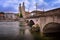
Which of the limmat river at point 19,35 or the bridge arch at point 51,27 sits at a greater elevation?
the bridge arch at point 51,27

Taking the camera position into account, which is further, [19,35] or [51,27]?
[51,27]

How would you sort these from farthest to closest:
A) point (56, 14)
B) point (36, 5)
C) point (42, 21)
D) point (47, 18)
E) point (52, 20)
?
point (36, 5), point (42, 21), point (47, 18), point (52, 20), point (56, 14)

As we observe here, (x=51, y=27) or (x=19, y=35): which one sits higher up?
(x=51, y=27)

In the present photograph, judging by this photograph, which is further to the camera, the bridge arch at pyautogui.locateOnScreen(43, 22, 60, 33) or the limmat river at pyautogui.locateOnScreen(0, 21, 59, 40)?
the bridge arch at pyautogui.locateOnScreen(43, 22, 60, 33)

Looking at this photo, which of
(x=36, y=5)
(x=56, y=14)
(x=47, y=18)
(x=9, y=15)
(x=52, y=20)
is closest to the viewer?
(x=56, y=14)

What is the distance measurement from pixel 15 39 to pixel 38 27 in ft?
22.9

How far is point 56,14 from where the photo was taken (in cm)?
1472

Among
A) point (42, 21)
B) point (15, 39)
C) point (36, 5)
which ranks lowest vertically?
point (15, 39)

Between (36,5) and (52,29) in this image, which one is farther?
(36,5)

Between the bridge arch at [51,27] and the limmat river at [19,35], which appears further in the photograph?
the bridge arch at [51,27]

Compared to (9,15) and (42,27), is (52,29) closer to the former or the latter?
(42,27)

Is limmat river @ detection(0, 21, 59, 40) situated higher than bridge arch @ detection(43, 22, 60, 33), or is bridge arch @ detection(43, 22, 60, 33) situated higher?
bridge arch @ detection(43, 22, 60, 33)

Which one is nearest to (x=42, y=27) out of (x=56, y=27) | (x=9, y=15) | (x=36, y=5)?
(x=56, y=27)

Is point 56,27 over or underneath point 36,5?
underneath
